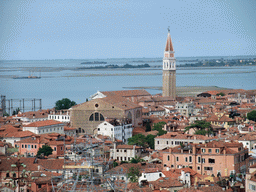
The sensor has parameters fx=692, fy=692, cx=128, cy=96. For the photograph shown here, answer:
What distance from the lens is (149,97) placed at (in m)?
66.3

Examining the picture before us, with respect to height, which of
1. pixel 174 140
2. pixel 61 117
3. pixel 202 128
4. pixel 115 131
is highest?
pixel 202 128

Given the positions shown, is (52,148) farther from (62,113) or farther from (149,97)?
(149,97)

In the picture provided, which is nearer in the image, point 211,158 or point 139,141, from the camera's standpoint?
point 211,158

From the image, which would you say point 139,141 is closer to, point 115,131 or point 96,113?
point 115,131

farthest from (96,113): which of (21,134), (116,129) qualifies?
(21,134)

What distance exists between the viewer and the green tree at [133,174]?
24312mm

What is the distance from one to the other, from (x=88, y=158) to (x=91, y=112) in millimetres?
31033

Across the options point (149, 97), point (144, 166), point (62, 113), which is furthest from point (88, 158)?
point (149, 97)

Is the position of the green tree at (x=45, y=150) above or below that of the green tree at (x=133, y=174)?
below

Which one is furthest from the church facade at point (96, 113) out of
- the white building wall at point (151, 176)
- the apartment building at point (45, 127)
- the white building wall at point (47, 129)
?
the white building wall at point (151, 176)

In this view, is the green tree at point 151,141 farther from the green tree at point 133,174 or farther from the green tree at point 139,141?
the green tree at point 133,174

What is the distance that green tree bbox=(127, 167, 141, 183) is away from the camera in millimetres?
24312

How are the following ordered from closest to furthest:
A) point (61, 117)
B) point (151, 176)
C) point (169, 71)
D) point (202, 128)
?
point (151, 176)
point (202, 128)
point (61, 117)
point (169, 71)

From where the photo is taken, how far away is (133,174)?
25422 mm
